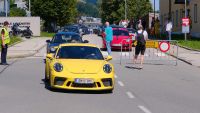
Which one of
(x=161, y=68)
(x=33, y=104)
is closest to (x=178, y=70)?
(x=161, y=68)

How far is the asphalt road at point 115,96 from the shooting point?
11.5 metres

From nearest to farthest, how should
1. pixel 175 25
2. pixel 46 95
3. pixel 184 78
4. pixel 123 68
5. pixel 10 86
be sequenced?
pixel 46 95
pixel 10 86
pixel 184 78
pixel 123 68
pixel 175 25

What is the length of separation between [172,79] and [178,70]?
400 cm

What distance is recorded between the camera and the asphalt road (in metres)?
11.5

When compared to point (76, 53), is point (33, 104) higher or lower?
lower

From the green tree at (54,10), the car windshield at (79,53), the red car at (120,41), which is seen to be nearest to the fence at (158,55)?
the red car at (120,41)

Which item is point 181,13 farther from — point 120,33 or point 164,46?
point 164,46

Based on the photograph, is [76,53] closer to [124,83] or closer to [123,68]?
[124,83]

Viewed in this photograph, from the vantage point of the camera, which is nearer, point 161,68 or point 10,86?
point 10,86

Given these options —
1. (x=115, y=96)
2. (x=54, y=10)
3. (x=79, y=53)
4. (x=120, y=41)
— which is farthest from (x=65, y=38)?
(x=54, y=10)

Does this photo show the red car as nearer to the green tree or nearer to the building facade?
the building facade

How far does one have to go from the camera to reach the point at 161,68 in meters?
23.5

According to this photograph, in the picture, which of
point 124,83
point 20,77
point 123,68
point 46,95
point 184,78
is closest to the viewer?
point 46,95

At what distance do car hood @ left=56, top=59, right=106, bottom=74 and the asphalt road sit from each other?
57cm
